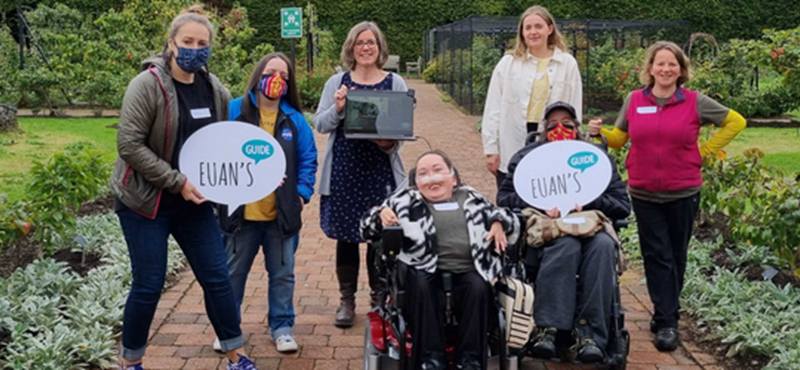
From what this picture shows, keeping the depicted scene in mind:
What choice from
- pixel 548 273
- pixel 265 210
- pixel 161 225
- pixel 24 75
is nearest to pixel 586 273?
pixel 548 273

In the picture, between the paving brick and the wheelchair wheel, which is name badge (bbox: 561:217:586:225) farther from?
the paving brick

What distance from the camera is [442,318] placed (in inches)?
142

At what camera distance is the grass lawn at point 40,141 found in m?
9.30

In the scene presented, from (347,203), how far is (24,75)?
14.1m

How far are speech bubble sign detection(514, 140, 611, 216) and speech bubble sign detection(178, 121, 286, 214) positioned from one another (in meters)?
1.24

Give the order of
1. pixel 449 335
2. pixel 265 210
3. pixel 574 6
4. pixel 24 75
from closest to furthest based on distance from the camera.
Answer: pixel 449 335 → pixel 265 210 → pixel 24 75 → pixel 574 6

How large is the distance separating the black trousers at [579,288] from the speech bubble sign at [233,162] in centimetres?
141

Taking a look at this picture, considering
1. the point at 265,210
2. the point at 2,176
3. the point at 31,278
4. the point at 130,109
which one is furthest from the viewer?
the point at 2,176

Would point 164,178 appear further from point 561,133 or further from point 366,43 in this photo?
point 561,133

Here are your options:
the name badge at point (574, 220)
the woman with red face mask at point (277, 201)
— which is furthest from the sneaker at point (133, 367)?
the name badge at point (574, 220)

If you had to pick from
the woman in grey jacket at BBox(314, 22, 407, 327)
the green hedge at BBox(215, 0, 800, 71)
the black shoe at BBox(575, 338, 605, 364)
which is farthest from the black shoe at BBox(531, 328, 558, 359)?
the green hedge at BBox(215, 0, 800, 71)

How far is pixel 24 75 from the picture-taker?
53.3 ft

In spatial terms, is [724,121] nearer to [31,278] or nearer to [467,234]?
[467,234]

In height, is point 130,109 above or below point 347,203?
above
